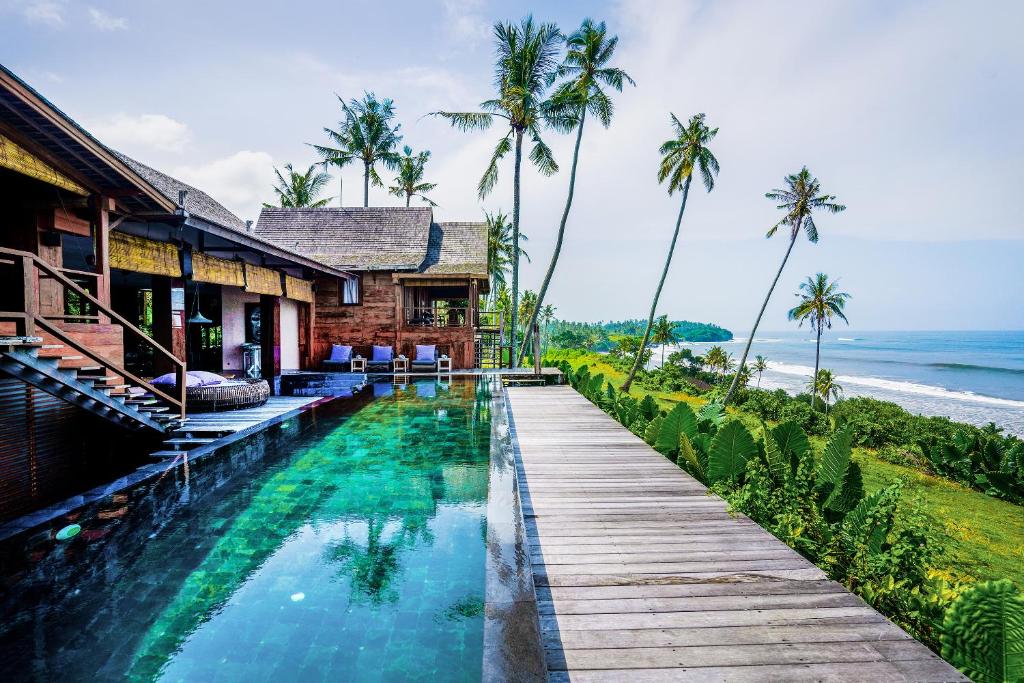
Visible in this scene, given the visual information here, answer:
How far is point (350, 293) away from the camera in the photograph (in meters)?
16.1

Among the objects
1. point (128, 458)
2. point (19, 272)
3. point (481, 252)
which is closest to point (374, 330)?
point (481, 252)

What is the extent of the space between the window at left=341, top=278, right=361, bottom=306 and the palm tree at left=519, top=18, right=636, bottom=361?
20.8 feet

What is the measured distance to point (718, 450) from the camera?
200 inches

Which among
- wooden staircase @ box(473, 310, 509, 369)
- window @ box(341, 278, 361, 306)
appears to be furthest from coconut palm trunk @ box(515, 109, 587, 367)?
window @ box(341, 278, 361, 306)

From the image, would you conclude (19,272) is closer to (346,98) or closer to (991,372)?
(346,98)

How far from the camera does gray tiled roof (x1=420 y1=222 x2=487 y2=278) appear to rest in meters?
16.7

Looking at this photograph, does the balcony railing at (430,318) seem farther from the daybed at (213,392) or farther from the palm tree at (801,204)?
the palm tree at (801,204)

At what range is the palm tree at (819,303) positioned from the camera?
1177 inches

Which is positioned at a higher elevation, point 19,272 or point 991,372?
point 19,272

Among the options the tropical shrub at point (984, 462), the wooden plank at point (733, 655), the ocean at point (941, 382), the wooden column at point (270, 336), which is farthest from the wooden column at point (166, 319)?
the ocean at point (941, 382)

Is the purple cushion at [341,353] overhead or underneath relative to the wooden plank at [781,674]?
overhead

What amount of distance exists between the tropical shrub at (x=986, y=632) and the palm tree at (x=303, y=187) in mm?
33538

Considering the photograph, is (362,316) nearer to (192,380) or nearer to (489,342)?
(489,342)

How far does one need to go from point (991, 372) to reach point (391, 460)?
3132 inches
